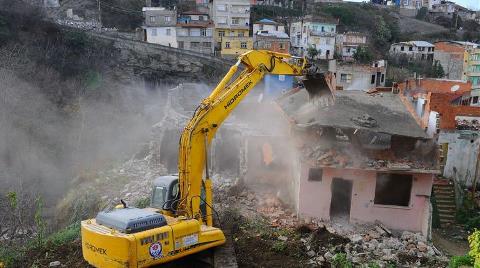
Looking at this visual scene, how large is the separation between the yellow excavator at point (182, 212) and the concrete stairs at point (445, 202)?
10.7 meters

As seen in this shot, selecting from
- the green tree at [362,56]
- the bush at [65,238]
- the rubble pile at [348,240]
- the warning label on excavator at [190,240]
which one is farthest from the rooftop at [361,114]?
the green tree at [362,56]

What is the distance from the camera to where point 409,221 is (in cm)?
1327

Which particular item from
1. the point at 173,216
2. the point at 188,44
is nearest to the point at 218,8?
the point at 188,44

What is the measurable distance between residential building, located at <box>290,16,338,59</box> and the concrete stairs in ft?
97.9

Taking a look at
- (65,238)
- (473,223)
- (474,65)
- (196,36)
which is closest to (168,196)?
(65,238)

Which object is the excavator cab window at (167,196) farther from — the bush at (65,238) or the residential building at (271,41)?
the residential building at (271,41)

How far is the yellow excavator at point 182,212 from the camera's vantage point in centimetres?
730

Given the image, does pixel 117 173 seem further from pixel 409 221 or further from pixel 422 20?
pixel 422 20

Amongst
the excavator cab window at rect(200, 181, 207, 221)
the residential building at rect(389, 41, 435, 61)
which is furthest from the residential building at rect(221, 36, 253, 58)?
the excavator cab window at rect(200, 181, 207, 221)

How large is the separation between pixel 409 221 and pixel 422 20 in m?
67.1

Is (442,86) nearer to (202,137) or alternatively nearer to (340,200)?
(340,200)

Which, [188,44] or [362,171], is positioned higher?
[188,44]

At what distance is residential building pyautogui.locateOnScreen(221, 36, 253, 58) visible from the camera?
42812 millimetres

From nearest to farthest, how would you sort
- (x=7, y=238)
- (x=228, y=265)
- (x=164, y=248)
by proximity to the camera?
(x=164, y=248) → (x=228, y=265) → (x=7, y=238)
